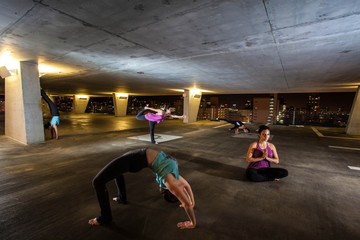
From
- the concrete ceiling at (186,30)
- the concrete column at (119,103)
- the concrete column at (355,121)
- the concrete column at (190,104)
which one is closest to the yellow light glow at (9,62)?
the concrete ceiling at (186,30)

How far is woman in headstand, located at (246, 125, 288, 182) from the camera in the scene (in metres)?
4.12

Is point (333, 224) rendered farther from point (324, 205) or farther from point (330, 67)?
point (330, 67)

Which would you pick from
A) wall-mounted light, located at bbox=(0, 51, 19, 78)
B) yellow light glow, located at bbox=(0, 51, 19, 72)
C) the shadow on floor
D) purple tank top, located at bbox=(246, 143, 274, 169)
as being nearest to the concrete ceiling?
yellow light glow, located at bbox=(0, 51, 19, 72)

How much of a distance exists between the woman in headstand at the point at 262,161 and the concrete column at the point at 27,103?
31.8 feet

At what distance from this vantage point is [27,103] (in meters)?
7.88

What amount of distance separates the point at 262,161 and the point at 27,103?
405 inches

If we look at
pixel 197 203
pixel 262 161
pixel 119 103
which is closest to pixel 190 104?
pixel 119 103

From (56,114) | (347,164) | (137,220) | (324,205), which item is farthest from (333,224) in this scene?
(56,114)

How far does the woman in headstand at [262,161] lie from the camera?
4.12m

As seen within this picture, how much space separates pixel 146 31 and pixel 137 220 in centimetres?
436

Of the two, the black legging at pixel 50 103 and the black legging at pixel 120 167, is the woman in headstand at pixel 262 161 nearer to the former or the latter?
the black legging at pixel 120 167

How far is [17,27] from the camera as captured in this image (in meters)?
4.14

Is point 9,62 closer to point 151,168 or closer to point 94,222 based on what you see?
point 94,222

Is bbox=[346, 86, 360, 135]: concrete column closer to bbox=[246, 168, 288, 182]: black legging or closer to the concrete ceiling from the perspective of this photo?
the concrete ceiling
